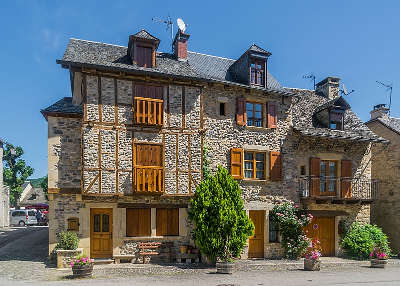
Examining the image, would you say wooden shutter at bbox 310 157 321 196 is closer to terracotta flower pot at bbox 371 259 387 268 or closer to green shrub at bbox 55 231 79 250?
terracotta flower pot at bbox 371 259 387 268

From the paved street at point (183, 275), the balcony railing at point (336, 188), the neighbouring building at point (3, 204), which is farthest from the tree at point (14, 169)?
the balcony railing at point (336, 188)

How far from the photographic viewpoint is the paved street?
11391mm

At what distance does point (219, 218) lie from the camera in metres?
13.9

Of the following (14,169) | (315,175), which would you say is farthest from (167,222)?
(14,169)

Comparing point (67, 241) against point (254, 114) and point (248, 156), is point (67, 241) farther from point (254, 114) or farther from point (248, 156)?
point (254, 114)

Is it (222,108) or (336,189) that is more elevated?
(222,108)

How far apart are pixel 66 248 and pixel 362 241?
14.3 meters

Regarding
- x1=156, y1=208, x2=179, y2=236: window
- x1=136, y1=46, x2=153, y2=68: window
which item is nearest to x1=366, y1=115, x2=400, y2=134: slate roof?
x1=156, y1=208, x2=179, y2=236: window

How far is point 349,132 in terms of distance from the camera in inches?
739

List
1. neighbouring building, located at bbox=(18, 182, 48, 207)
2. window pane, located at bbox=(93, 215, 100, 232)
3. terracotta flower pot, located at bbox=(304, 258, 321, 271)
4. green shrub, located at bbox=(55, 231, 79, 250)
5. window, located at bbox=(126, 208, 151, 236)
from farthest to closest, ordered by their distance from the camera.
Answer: neighbouring building, located at bbox=(18, 182, 48, 207), window, located at bbox=(126, 208, 151, 236), window pane, located at bbox=(93, 215, 100, 232), terracotta flower pot, located at bbox=(304, 258, 321, 271), green shrub, located at bbox=(55, 231, 79, 250)

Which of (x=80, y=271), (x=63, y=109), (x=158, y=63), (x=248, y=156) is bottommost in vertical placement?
(x=80, y=271)

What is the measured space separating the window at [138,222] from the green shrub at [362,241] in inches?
407

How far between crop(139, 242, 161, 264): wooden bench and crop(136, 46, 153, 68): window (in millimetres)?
8027

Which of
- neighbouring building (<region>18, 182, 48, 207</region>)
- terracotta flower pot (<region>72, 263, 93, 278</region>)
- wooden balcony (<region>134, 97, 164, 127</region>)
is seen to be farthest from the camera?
neighbouring building (<region>18, 182, 48, 207</region>)
